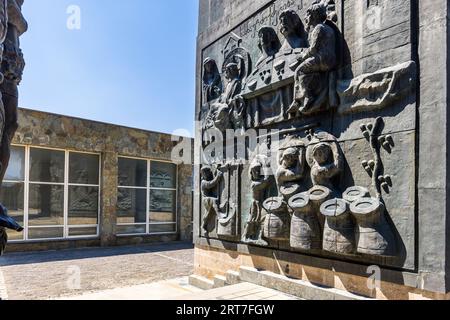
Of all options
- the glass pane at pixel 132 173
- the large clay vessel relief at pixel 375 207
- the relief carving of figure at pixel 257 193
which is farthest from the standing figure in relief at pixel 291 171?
the glass pane at pixel 132 173

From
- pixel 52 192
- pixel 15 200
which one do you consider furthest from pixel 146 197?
pixel 15 200

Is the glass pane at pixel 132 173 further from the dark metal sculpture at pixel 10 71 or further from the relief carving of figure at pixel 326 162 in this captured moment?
the relief carving of figure at pixel 326 162

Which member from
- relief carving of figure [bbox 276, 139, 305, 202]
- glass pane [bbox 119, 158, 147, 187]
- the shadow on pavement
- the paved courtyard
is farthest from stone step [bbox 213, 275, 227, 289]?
glass pane [bbox 119, 158, 147, 187]

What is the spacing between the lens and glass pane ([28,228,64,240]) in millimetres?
10961

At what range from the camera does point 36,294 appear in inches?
236

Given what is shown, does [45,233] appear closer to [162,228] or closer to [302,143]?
[162,228]

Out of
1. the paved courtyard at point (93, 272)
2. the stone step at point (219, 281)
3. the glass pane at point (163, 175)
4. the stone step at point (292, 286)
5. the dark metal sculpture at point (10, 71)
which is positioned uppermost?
the dark metal sculpture at point (10, 71)

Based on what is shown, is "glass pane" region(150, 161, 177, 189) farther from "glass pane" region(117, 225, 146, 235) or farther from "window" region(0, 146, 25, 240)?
"window" region(0, 146, 25, 240)

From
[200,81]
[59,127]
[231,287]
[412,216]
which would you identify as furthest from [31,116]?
[412,216]

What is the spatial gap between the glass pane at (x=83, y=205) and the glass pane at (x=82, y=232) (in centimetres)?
21

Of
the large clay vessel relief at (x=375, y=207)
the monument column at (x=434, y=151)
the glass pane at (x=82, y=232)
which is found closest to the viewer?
the monument column at (x=434, y=151)

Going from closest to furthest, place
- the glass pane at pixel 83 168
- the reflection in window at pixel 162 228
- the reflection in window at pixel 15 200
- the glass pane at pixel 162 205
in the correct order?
the reflection in window at pixel 15 200, the glass pane at pixel 83 168, the reflection in window at pixel 162 228, the glass pane at pixel 162 205

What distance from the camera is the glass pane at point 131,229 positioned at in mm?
12901

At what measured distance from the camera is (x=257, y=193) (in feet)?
17.6
